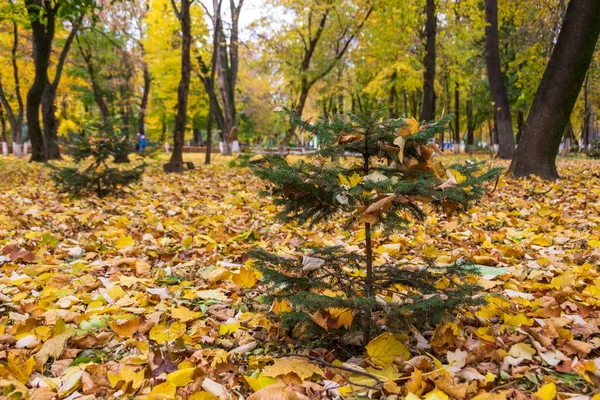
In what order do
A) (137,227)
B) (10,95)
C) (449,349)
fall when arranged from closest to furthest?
(449,349) < (137,227) < (10,95)

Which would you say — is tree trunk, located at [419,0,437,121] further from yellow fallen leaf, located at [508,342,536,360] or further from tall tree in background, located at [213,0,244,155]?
yellow fallen leaf, located at [508,342,536,360]

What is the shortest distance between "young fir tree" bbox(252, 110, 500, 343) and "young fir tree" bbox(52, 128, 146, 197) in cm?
533

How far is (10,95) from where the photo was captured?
82.0 ft

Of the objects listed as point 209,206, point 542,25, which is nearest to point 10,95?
point 209,206

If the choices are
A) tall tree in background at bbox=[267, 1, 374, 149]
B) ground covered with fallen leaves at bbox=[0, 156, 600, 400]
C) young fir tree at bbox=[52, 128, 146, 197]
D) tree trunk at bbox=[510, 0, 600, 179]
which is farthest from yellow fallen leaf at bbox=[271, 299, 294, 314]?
tall tree in background at bbox=[267, 1, 374, 149]

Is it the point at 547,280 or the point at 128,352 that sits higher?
the point at 547,280

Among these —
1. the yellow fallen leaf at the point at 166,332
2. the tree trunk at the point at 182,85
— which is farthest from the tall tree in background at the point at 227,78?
the yellow fallen leaf at the point at 166,332

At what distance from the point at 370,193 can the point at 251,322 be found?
41.2 inches

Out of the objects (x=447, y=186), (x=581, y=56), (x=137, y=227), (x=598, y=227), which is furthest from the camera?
(x=581, y=56)

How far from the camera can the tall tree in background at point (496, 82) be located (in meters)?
11.0

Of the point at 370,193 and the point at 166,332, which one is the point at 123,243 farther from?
the point at 370,193

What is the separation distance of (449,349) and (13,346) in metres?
2.01

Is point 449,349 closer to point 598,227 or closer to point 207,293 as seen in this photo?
point 207,293

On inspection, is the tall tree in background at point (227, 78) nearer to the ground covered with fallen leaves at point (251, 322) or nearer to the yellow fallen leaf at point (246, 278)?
the ground covered with fallen leaves at point (251, 322)
